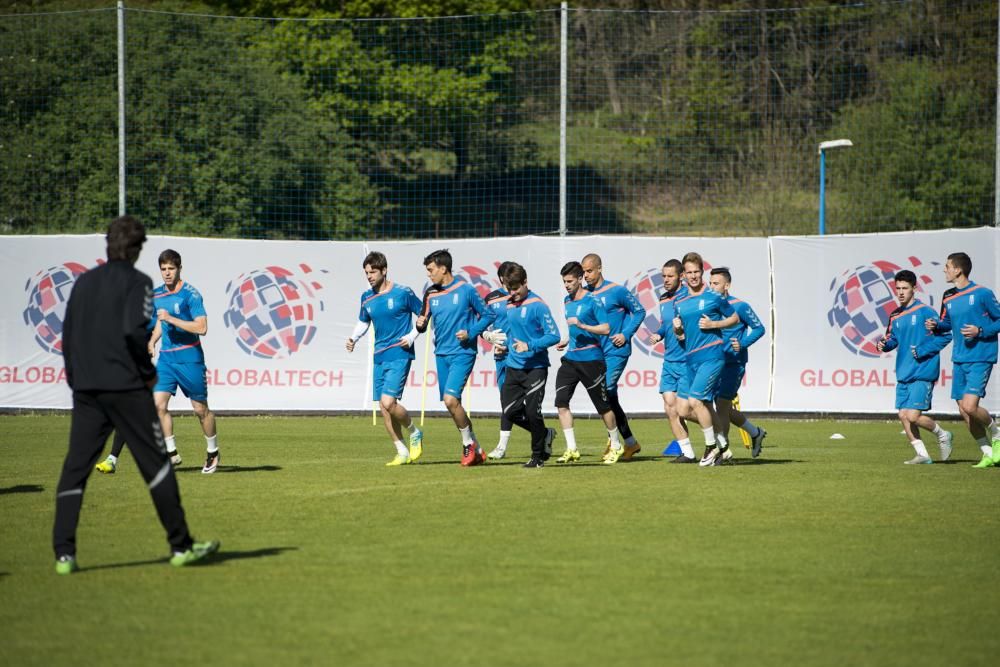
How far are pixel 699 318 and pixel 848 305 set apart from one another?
27.1ft

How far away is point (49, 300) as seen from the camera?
22.7 meters

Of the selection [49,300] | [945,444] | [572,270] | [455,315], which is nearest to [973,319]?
[945,444]

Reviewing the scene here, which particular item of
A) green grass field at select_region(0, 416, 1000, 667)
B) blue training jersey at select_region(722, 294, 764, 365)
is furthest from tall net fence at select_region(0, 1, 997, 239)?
green grass field at select_region(0, 416, 1000, 667)

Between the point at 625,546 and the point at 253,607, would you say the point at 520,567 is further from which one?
the point at 253,607

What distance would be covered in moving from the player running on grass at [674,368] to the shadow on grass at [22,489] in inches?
279

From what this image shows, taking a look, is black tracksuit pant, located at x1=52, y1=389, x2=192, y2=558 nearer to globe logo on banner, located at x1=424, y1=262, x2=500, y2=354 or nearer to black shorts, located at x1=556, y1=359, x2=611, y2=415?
black shorts, located at x1=556, y1=359, x2=611, y2=415

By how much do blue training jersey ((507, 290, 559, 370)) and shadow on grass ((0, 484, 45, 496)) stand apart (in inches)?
207

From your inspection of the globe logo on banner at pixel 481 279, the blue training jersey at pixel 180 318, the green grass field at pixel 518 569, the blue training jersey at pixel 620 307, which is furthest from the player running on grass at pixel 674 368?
the globe logo on banner at pixel 481 279

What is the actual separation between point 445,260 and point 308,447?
3752mm

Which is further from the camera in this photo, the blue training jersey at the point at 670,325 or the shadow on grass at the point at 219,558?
the blue training jersey at the point at 670,325

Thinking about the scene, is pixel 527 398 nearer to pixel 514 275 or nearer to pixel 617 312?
pixel 514 275

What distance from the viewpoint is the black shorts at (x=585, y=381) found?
49.5 ft

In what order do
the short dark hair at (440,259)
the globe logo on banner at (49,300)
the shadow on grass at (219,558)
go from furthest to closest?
1. the globe logo on banner at (49,300)
2. the short dark hair at (440,259)
3. the shadow on grass at (219,558)

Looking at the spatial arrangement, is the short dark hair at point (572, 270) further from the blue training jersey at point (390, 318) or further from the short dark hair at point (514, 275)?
the blue training jersey at point (390, 318)
